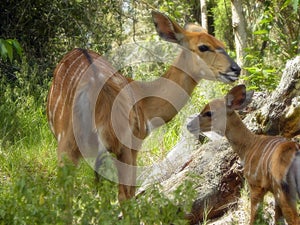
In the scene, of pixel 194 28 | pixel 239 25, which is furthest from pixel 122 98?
pixel 239 25

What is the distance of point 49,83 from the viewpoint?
7.96 meters

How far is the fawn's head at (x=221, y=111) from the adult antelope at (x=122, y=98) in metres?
0.16

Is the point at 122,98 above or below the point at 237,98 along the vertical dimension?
above

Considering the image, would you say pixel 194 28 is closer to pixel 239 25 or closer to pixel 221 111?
pixel 221 111

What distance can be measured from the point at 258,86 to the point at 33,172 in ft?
A: 8.51

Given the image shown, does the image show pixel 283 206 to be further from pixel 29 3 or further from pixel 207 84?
pixel 29 3

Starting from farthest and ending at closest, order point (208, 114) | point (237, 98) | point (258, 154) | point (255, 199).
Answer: point (208, 114) → point (237, 98) → point (258, 154) → point (255, 199)

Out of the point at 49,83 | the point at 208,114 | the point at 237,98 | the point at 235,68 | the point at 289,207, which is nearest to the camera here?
the point at 289,207

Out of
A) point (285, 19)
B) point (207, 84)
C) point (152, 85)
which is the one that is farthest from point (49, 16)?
point (152, 85)

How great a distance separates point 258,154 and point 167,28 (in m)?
1.24

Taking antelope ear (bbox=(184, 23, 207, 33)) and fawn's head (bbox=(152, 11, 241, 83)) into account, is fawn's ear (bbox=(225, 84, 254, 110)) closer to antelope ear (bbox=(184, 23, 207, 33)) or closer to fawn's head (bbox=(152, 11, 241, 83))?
fawn's head (bbox=(152, 11, 241, 83))

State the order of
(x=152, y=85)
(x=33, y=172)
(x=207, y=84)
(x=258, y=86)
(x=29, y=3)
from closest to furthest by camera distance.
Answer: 1. (x=152, y=85)
2. (x=33, y=172)
3. (x=258, y=86)
4. (x=207, y=84)
5. (x=29, y=3)

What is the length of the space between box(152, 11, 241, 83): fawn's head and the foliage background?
2.17ft

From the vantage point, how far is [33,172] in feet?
20.5
